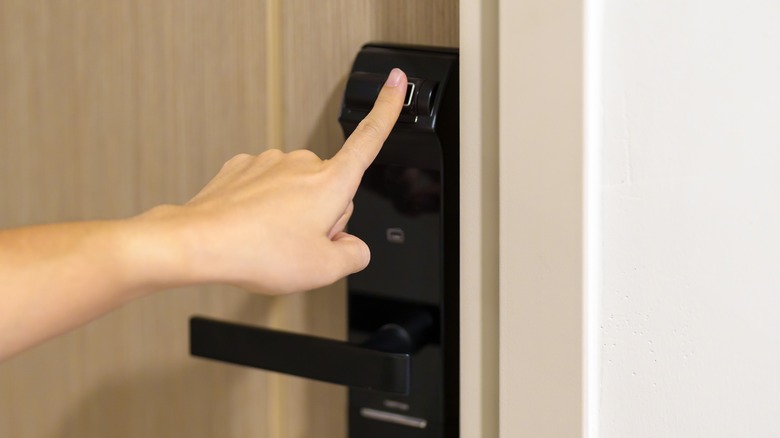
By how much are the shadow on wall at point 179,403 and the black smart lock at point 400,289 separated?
96 mm

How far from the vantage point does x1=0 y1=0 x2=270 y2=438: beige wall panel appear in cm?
69

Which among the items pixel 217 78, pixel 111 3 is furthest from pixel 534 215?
pixel 111 3

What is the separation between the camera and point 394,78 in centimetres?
54

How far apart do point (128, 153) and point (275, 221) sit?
355mm

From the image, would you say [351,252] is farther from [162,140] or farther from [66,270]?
[162,140]

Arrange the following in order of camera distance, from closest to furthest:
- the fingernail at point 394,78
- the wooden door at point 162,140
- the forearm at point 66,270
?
the forearm at point 66,270 → the fingernail at point 394,78 → the wooden door at point 162,140

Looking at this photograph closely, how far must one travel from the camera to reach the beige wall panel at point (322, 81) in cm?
61

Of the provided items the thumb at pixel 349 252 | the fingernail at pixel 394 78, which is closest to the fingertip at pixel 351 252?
the thumb at pixel 349 252

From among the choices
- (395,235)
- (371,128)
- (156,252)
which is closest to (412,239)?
(395,235)

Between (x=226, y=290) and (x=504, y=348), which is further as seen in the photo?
(x=226, y=290)
